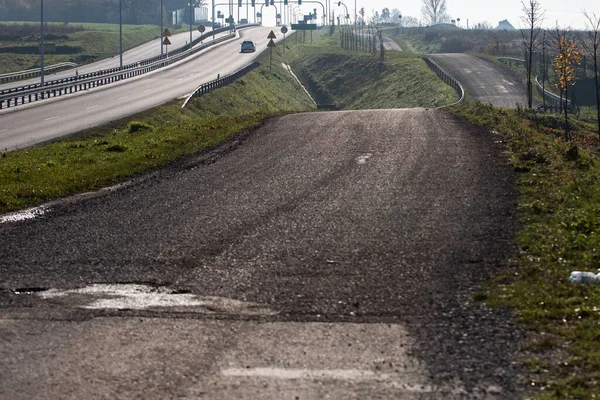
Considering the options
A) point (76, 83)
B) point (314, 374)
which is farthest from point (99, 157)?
point (76, 83)

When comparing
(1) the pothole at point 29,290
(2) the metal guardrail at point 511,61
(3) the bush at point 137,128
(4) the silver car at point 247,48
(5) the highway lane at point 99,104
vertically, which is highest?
(4) the silver car at point 247,48

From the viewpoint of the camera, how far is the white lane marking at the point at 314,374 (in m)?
7.30

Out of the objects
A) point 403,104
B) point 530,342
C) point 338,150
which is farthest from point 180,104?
point 530,342

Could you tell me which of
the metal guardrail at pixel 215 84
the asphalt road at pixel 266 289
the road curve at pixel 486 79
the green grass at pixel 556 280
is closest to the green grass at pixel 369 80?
the road curve at pixel 486 79

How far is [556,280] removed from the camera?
33.0ft

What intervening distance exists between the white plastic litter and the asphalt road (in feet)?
3.19

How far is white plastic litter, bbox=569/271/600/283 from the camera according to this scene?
9977 mm

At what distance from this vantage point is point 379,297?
31.8ft

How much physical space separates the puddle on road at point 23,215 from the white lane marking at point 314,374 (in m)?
8.50

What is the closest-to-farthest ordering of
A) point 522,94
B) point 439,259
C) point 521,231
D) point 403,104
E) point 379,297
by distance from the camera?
point 379,297, point 439,259, point 521,231, point 403,104, point 522,94

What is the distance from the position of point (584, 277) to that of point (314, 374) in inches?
155

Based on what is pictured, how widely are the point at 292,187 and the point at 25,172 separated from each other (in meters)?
6.37

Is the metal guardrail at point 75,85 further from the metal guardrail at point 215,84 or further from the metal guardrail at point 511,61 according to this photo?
the metal guardrail at point 511,61

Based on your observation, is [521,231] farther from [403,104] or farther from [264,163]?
[403,104]
